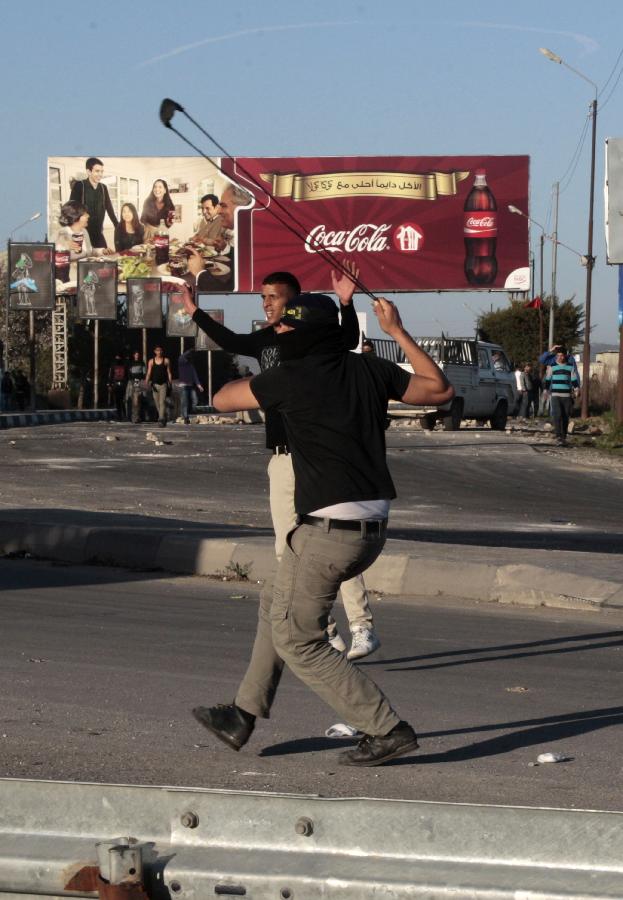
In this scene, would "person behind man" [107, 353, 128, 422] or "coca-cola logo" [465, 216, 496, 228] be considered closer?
"person behind man" [107, 353, 128, 422]

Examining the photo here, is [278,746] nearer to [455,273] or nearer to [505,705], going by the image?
[505,705]

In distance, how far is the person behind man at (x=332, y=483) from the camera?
16.5ft

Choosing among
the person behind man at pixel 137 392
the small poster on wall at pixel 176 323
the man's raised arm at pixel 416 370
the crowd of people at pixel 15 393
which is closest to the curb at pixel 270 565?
the man's raised arm at pixel 416 370

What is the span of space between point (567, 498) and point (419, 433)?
14.9 metres

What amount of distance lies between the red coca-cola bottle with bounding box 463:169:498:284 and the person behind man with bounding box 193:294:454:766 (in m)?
58.1

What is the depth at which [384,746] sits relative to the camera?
5230mm

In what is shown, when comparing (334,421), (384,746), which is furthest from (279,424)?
(384,746)

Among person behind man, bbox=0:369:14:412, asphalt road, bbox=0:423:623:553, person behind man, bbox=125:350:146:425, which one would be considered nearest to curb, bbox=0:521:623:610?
asphalt road, bbox=0:423:623:553

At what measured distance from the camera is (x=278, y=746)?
579 centimetres

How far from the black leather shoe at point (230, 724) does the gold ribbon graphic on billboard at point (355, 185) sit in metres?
59.3

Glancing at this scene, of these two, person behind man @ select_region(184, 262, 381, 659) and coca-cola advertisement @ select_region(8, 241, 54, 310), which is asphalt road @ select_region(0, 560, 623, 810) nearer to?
person behind man @ select_region(184, 262, 381, 659)

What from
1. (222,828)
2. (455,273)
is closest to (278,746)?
(222,828)

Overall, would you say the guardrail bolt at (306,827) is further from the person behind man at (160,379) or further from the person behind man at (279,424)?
the person behind man at (160,379)

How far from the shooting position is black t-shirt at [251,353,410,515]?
503cm
